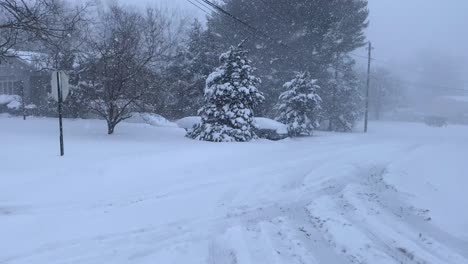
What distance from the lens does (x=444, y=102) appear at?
79000mm

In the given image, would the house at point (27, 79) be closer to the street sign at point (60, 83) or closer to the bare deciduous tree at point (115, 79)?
the bare deciduous tree at point (115, 79)

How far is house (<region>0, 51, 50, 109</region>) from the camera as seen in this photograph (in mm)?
32438

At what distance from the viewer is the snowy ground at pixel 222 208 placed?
5.18 m

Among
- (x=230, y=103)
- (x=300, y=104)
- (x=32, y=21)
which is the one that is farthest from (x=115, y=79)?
(x=300, y=104)

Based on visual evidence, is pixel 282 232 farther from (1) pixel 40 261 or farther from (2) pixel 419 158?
(2) pixel 419 158

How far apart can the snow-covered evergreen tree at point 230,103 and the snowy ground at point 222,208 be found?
4831 millimetres

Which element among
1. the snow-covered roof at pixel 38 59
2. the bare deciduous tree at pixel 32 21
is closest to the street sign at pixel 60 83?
the bare deciduous tree at pixel 32 21

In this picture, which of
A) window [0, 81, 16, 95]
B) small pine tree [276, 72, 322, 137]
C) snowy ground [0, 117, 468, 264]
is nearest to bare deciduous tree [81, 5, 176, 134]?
snowy ground [0, 117, 468, 264]

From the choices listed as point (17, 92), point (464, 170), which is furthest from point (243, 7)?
point (464, 170)

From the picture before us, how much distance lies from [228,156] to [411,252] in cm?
863

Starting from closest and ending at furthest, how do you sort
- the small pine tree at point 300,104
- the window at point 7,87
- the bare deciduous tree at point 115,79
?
the bare deciduous tree at point 115,79
the small pine tree at point 300,104
the window at point 7,87

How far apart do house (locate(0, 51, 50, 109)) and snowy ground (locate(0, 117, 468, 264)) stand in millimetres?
21935

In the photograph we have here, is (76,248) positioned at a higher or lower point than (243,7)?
lower

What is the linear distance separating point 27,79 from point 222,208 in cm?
3669
